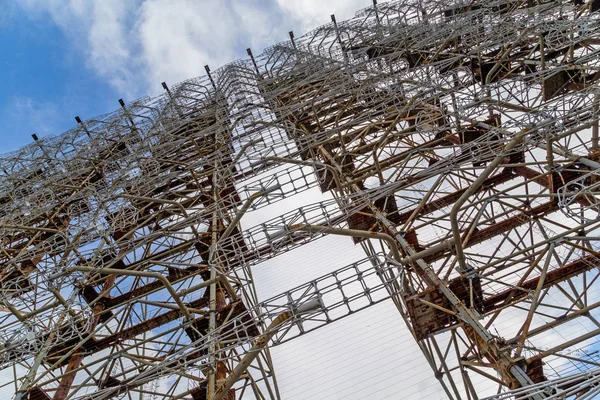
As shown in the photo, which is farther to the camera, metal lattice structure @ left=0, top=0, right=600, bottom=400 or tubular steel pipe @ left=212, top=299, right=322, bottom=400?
metal lattice structure @ left=0, top=0, right=600, bottom=400

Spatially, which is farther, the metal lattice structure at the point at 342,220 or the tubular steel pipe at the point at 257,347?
the metal lattice structure at the point at 342,220

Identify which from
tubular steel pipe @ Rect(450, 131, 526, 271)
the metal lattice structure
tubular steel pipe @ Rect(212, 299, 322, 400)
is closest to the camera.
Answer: tubular steel pipe @ Rect(212, 299, 322, 400)

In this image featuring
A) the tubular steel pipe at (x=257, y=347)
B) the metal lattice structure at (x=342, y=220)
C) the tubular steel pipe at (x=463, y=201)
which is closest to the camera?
the tubular steel pipe at (x=257, y=347)

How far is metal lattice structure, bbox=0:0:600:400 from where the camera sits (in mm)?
8672

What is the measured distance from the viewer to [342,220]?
34.7 ft

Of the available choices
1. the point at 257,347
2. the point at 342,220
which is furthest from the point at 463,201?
the point at 257,347

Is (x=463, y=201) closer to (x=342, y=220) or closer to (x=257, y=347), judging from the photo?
(x=342, y=220)

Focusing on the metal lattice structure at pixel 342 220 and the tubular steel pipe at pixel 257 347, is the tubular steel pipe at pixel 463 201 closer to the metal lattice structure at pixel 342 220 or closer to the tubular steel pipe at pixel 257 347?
the metal lattice structure at pixel 342 220

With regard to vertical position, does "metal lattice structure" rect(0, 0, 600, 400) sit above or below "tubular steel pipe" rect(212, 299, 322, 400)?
above

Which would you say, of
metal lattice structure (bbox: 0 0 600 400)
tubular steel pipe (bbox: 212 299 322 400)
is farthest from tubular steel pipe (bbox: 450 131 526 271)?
tubular steel pipe (bbox: 212 299 322 400)

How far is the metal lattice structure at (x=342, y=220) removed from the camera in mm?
8672

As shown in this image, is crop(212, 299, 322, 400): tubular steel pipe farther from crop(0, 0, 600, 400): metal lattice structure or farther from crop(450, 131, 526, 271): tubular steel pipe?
crop(450, 131, 526, 271): tubular steel pipe

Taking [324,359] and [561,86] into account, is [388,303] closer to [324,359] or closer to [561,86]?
[324,359]

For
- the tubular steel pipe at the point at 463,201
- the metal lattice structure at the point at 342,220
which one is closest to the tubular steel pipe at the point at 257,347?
the metal lattice structure at the point at 342,220
